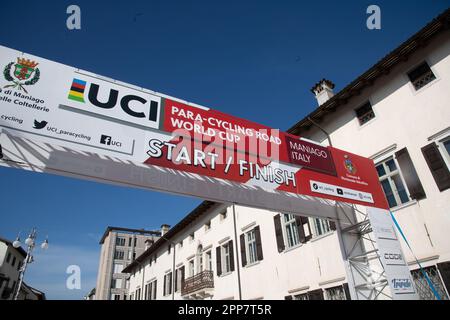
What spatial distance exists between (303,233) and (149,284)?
73.7ft

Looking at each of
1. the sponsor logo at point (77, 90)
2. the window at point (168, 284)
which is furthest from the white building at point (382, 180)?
the sponsor logo at point (77, 90)

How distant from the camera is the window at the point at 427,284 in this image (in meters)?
7.95

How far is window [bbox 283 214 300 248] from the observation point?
13.2 meters

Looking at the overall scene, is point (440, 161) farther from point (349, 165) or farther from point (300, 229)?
point (300, 229)

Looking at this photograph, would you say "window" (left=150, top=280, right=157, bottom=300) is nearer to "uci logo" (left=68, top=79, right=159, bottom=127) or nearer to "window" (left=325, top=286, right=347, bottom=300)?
"window" (left=325, top=286, right=347, bottom=300)

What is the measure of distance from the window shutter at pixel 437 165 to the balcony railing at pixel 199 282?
46.6 ft

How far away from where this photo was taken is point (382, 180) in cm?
1049

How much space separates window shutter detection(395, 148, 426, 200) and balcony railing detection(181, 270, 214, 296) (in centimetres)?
1340

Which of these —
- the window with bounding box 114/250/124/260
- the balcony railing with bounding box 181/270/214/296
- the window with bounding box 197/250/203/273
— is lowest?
the balcony railing with bounding box 181/270/214/296

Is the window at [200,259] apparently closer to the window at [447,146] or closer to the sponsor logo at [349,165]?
the sponsor logo at [349,165]

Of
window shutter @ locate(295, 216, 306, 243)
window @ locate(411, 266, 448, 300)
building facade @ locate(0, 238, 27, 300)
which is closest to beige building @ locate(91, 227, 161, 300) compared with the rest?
building facade @ locate(0, 238, 27, 300)

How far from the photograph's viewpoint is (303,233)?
1250 centimetres

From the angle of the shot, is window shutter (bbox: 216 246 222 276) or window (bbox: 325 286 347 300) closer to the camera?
window (bbox: 325 286 347 300)
